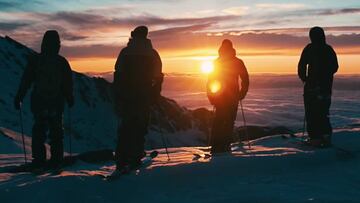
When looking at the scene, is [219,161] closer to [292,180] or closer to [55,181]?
[292,180]

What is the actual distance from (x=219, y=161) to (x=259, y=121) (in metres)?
144

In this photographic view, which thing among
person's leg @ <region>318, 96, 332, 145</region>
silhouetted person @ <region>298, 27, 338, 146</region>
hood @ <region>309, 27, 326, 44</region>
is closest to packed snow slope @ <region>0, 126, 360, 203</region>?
person's leg @ <region>318, 96, 332, 145</region>

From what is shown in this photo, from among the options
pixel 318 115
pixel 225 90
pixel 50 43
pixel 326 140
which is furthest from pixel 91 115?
pixel 50 43

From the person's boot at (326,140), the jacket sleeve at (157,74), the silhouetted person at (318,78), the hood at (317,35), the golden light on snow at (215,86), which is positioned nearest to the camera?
the jacket sleeve at (157,74)

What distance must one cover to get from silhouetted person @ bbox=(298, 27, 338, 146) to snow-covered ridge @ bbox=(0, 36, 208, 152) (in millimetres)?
37789

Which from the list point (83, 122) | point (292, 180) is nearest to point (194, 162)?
point (292, 180)

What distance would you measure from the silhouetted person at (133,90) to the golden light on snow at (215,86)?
2.95 meters

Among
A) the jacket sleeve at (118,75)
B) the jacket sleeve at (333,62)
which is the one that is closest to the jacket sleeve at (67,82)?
the jacket sleeve at (118,75)

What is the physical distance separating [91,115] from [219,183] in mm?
57690

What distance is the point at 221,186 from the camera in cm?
851

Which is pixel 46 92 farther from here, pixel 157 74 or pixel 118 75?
pixel 157 74

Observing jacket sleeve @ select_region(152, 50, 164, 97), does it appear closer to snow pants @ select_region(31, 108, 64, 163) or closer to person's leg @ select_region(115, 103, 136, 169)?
person's leg @ select_region(115, 103, 136, 169)

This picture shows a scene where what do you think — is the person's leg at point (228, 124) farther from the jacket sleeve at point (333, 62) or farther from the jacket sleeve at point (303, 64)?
the jacket sleeve at point (333, 62)

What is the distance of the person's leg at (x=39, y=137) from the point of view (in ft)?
32.6
